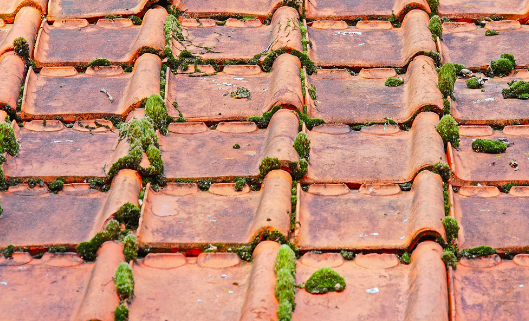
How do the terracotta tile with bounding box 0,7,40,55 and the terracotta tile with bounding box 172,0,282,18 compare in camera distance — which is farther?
the terracotta tile with bounding box 172,0,282,18

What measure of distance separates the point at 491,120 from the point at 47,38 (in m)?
4.28

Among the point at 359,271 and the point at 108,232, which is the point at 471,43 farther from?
the point at 108,232

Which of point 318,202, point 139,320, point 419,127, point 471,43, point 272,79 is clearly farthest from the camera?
point 471,43

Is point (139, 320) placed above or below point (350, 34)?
below

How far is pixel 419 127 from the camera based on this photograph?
19.5ft

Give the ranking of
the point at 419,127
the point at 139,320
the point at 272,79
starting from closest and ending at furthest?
the point at 139,320
the point at 419,127
the point at 272,79

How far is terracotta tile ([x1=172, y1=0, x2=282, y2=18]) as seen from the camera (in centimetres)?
771

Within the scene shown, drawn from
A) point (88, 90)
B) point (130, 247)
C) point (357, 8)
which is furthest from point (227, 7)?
point (130, 247)

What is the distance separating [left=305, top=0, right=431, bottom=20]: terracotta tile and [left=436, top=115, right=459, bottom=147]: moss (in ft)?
6.98

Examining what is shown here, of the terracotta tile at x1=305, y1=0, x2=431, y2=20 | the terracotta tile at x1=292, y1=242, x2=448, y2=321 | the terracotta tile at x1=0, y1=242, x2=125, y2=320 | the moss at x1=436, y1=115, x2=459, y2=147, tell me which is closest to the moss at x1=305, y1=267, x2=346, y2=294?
the terracotta tile at x1=292, y1=242, x2=448, y2=321

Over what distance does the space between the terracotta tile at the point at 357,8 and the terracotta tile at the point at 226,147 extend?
200 cm

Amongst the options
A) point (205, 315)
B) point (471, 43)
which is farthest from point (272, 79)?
point (205, 315)

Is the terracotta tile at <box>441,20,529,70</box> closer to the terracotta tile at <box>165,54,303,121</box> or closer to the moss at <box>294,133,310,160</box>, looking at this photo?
the terracotta tile at <box>165,54,303,121</box>

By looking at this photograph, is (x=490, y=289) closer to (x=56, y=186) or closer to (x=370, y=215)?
(x=370, y=215)
